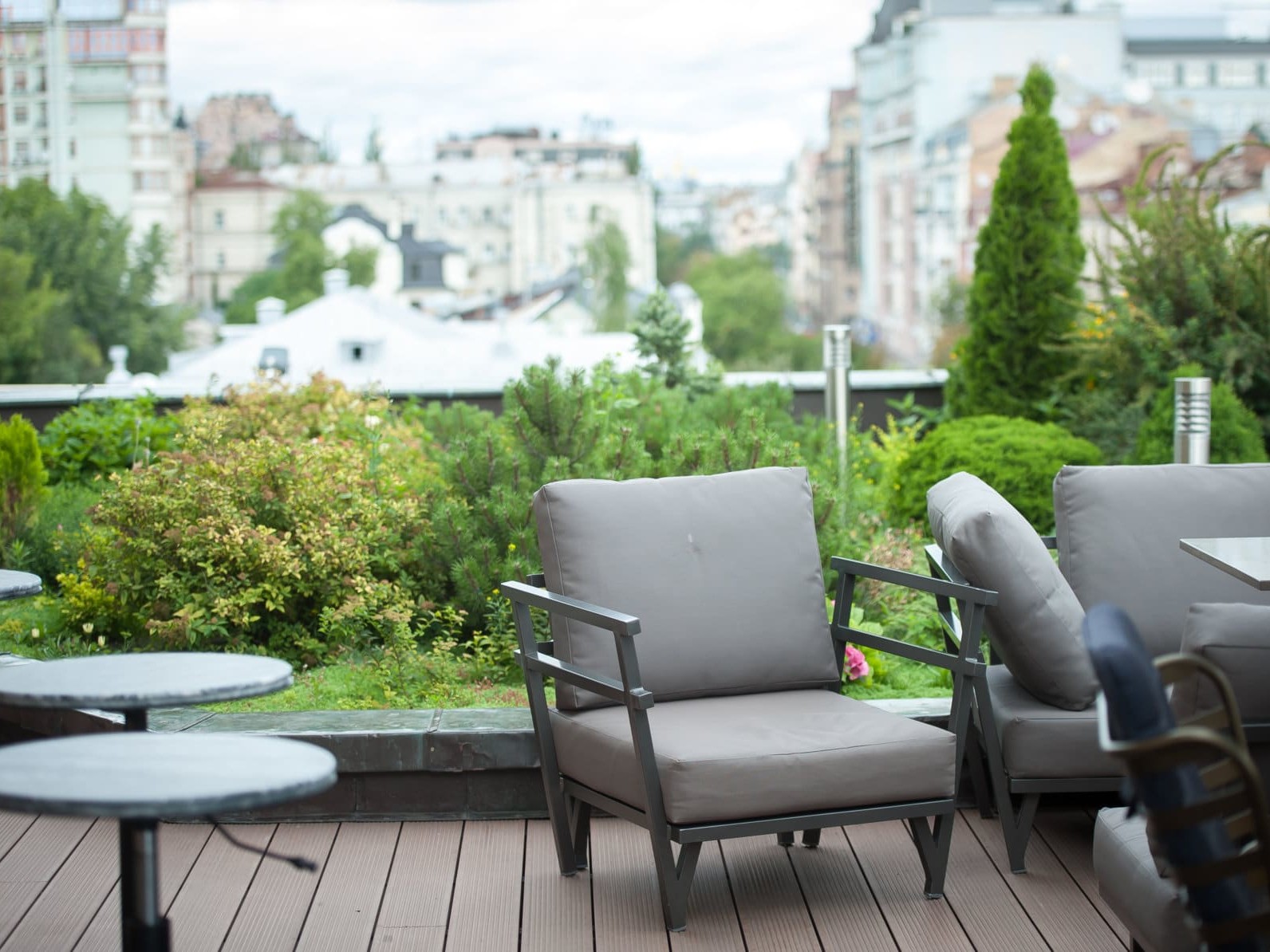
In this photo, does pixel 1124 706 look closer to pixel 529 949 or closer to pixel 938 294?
pixel 529 949

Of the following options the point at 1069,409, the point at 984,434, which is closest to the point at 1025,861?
the point at 984,434

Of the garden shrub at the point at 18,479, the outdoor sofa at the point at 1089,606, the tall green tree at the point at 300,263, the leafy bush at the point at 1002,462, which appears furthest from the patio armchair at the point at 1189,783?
the tall green tree at the point at 300,263

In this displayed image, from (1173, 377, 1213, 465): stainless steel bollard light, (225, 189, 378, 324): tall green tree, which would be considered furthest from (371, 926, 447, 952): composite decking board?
(225, 189, 378, 324): tall green tree

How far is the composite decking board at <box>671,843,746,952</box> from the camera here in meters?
2.66

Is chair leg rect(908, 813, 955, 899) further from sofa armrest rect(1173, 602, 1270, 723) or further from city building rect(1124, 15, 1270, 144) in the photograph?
city building rect(1124, 15, 1270, 144)

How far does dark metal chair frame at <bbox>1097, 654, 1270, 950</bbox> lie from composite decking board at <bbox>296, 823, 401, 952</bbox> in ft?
5.59

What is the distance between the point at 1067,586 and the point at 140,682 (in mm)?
1931

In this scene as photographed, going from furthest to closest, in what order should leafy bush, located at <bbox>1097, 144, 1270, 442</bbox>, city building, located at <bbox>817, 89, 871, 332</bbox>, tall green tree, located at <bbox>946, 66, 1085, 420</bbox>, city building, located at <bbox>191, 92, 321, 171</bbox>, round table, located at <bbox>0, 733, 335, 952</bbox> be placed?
1. city building, located at <bbox>191, 92, 321, 171</bbox>
2. city building, located at <bbox>817, 89, 871, 332</bbox>
3. tall green tree, located at <bbox>946, 66, 1085, 420</bbox>
4. leafy bush, located at <bbox>1097, 144, 1270, 442</bbox>
5. round table, located at <bbox>0, 733, 335, 952</bbox>

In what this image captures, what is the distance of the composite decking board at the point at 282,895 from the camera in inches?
106

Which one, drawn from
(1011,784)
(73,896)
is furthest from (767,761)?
(73,896)

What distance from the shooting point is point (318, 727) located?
→ 3316 mm

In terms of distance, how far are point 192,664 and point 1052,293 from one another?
6487mm

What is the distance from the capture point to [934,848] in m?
2.84

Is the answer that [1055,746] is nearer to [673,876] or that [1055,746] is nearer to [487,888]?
[673,876]
